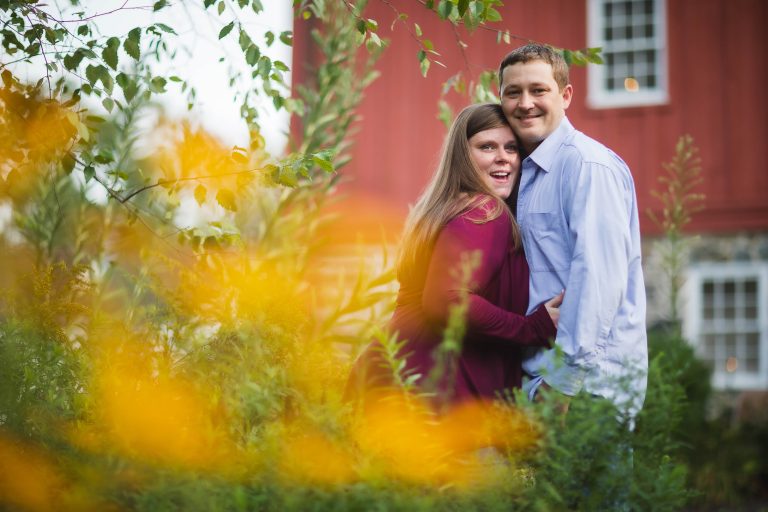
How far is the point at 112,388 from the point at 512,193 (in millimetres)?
1629

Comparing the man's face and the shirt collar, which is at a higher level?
the man's face

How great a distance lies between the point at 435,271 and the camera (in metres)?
2.84

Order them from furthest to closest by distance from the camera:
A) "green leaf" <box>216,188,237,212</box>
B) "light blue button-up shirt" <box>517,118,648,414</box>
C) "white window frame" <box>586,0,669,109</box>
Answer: "white window frame" <box>586,0,669,109</box> < "green leaf" <box>216,188,237,212</box> < "light blue button-up shirt" <box>517,118,648,414</box>

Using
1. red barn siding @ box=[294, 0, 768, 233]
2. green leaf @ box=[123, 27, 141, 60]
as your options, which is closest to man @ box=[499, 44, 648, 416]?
green leaf @ box=[123, 27, 141, 60]

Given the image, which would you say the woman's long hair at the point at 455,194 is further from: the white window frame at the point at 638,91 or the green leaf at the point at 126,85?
the white window frame at the point at 638,91

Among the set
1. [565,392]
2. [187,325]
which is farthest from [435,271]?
[187,325]

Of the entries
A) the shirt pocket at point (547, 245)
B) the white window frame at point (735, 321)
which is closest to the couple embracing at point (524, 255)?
the shirt pocket at point (547, 245)

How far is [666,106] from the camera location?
11.4 m

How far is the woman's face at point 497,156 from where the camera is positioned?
319 centimetres

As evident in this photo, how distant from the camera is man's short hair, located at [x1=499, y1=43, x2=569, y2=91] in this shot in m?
3.22

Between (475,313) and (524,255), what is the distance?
1.42 feet

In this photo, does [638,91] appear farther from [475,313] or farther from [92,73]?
[92,73]

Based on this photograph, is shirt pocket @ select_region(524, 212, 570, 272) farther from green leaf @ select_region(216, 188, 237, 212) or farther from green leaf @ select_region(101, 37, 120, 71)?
green leaf @ select_region(101, 37, 120, 71)

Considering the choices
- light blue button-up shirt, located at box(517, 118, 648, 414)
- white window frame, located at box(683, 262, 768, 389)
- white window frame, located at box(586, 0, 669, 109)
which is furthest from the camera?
white window frame, located at box(586, 0, 669, 109)
